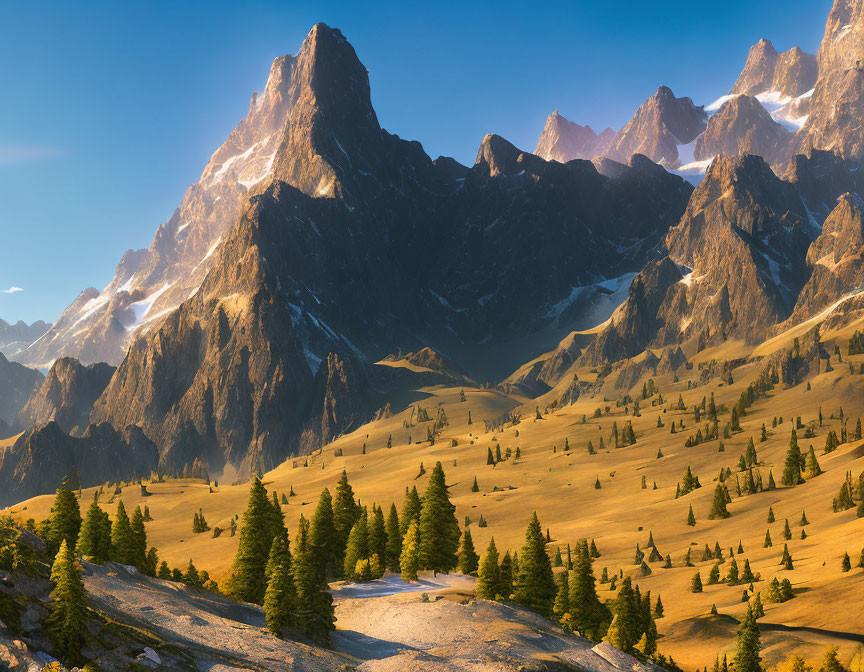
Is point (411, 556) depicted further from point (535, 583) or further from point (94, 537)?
point (94, 537)

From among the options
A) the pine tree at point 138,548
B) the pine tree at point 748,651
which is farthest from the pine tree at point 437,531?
the pine tree at point 748,651

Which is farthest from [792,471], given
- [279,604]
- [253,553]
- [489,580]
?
[279,604]

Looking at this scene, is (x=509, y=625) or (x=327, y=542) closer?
(x=509, y=625)

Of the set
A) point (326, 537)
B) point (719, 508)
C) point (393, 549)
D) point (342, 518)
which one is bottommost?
point (719, 508)

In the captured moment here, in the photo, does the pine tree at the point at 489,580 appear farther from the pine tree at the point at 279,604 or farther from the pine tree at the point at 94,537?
the pine tree at the point at 94,537

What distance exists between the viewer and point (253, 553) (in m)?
84.9

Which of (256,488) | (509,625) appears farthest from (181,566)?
(509,625)

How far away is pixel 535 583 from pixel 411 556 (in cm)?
1485

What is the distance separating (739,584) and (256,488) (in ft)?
255

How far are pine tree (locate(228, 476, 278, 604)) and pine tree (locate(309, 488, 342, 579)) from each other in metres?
12.2

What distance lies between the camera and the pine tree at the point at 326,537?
9862 centimetres

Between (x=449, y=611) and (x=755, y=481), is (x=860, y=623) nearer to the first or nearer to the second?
(x=449, y=611)

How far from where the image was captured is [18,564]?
4544cm

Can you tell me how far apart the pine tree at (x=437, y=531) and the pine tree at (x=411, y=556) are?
890 millimetres
